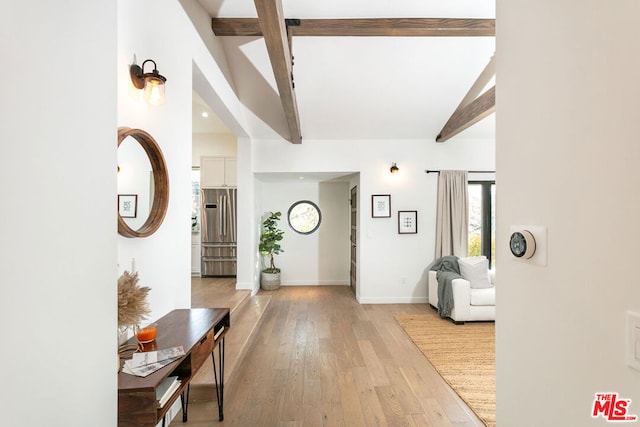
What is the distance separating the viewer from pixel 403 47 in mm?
3828

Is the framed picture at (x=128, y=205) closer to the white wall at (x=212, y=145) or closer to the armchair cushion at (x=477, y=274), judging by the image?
the armchair cushion at (x=477, y=274)

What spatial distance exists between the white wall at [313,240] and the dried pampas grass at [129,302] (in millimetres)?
5248

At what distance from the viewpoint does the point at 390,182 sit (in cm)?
539

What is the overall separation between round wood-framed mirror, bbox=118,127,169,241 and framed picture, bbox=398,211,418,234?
4.05 meters

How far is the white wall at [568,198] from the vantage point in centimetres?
66

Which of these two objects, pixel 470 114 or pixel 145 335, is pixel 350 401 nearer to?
pixel 145 335

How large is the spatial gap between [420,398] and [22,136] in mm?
2822

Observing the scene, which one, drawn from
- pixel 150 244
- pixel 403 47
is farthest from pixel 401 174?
pixel 150 244

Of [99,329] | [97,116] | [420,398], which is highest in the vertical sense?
[97,116]

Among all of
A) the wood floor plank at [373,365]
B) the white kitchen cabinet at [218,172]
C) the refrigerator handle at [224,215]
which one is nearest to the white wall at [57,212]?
the wood floor plank at [373,365]

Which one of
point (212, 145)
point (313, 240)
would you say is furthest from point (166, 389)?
point (212, 145)

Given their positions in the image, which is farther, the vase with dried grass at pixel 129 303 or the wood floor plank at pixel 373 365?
the wood floor plank at pixel 373 365

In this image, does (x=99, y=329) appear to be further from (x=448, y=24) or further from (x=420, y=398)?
(x=448, y=24)

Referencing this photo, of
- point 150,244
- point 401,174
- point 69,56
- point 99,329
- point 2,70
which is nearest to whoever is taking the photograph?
point 2,70
